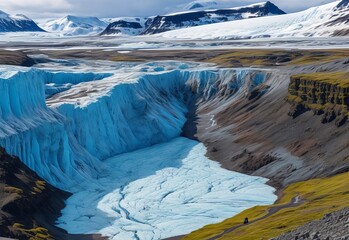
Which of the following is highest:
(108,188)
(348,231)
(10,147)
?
(348,231)

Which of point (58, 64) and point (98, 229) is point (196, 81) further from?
point (98, 229)

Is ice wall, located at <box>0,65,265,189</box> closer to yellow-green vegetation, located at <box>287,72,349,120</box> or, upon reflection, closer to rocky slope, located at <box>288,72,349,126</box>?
yellow-green vegetation, located at <box>287,72,349,120</box>

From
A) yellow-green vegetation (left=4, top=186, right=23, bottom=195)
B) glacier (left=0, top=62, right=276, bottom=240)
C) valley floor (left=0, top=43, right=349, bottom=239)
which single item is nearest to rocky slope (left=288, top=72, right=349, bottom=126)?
valley floor (left=0, top=43, right=349, bottom=239)

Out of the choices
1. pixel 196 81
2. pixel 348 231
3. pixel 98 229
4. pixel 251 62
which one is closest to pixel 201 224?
pixel 98 229

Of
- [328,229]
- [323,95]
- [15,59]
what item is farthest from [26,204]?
[15,59]

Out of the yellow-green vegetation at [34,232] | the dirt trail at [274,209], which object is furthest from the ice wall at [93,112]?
the dirt trail at [274,209]

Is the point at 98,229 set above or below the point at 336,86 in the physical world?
below

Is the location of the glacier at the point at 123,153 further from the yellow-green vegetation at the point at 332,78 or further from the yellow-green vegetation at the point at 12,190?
the yellow-green vegetation at the point at 332,78
